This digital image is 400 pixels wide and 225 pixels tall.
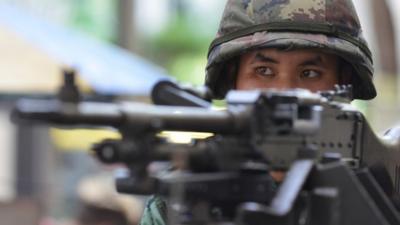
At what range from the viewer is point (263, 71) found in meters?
3.30

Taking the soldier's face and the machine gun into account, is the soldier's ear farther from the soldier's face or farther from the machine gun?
the machine gun

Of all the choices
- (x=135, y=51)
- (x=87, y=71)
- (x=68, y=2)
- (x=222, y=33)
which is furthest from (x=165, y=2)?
(x=222, y=33)

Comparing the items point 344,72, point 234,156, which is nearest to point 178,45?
point 344,72

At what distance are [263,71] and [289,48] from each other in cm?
12

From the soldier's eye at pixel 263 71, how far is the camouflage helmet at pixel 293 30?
0.25 ft

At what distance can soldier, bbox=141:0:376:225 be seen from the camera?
10.8ft

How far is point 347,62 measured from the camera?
3467mm

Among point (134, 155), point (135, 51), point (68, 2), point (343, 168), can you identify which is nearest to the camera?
point (134, 155)

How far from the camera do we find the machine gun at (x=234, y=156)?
7.22 ft

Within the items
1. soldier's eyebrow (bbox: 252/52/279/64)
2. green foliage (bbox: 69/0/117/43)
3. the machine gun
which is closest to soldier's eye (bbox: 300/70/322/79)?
soldier's eyebrow (bbox: 252/52/279/64)

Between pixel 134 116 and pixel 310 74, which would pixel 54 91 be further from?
pixel 134 116

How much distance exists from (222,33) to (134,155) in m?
1.40

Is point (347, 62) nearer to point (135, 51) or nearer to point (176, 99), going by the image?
point (176, 99)

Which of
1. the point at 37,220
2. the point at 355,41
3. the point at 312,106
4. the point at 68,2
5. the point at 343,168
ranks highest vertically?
the point at 68,2
